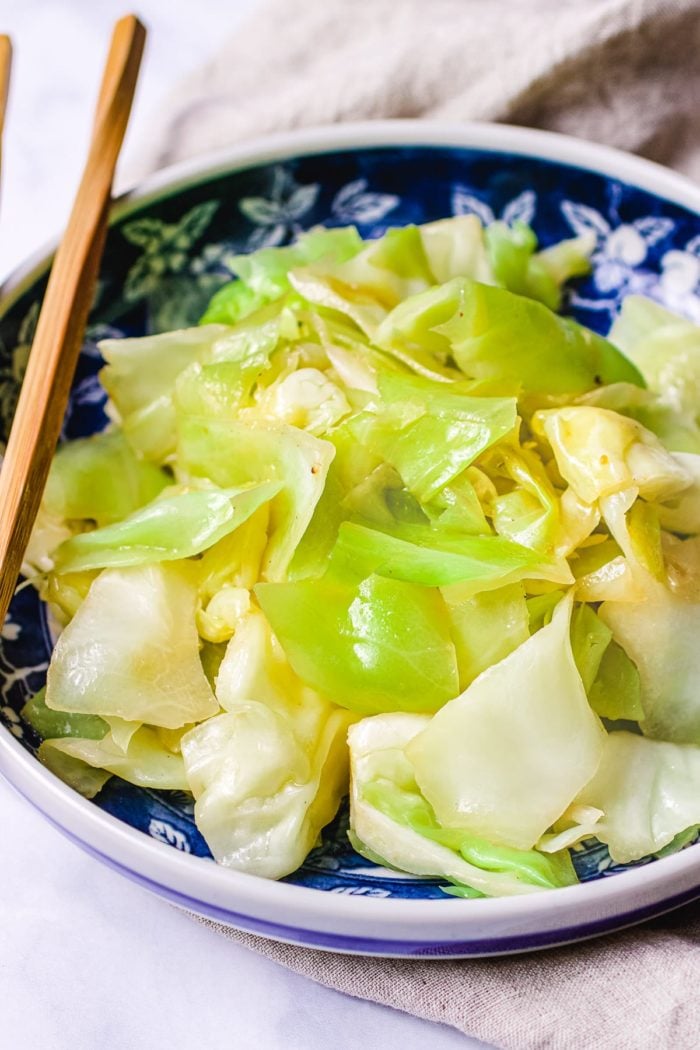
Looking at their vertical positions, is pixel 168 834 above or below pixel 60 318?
below

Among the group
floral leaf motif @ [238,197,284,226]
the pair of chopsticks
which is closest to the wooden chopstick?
the pair of chopsticks

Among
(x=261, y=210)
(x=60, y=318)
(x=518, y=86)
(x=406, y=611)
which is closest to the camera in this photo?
(x=406, y=611)

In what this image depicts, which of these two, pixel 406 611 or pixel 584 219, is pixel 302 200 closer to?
pixel 584 219

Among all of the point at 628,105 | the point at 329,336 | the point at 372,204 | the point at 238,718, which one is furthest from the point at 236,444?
the point at 628,105

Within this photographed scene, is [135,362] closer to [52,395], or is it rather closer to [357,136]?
[52,395]

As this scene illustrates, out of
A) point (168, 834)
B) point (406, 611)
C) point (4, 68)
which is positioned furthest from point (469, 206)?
point (168, 834)

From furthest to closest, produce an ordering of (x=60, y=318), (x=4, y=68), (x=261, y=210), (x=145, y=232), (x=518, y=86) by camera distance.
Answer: (x=518, y=86) → (x=261, y=210) → (x=145, y=232) → (x=4, y=68) → (x=60, y=318)

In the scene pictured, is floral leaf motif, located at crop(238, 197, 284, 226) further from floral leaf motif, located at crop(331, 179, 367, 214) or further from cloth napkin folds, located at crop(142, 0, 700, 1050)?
cloth napkin folds, located at crop(142, 0, 700, 1050)
